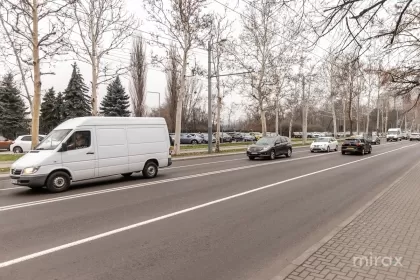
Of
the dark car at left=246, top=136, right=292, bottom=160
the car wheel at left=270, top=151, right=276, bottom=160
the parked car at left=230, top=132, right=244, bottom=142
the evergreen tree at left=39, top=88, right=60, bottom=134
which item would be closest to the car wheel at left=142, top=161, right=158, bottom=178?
the dark car at left=246, top=136, right=292, bottom=160

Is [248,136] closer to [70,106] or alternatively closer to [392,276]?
[70,106]

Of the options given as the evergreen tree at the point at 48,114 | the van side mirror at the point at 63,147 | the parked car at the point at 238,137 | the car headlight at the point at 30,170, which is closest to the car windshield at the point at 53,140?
the van side mirror at the point at 63,147

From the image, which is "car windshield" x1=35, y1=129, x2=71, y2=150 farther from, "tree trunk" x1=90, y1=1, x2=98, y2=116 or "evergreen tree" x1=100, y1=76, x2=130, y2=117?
"evergreen tree" x1=100, y1=76, x2=130, y2=117

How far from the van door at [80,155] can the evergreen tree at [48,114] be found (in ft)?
140

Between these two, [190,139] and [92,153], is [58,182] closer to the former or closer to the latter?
[92,153]

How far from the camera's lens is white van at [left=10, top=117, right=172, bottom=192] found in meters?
9.51

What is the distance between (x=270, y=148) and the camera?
21.5 m

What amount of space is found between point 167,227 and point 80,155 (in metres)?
5.64

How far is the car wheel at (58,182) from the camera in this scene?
31.3 ft

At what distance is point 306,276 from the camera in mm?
3818

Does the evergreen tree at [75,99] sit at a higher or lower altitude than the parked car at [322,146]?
higher

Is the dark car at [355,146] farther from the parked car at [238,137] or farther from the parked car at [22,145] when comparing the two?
the parked car at [238,137]

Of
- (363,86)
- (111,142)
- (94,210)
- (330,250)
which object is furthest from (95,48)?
(363,86)

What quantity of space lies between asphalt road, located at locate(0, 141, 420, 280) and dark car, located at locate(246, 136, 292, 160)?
1032 centimetres
